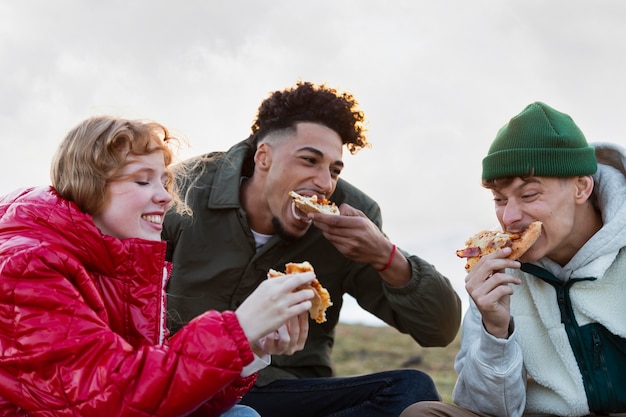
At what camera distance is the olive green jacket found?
18.5ft

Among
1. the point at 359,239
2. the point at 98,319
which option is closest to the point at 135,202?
the point at 98,319

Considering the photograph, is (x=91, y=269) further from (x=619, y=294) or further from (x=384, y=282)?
(x=619, y=294)

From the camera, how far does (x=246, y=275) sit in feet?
18.6

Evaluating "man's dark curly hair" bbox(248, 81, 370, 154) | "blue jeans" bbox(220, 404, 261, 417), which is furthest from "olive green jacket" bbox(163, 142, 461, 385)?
"blue jeans" bbox(220, 404, 261, 417)

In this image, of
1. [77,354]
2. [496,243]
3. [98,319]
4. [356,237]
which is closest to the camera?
[77,354]

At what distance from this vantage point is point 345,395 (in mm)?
5422

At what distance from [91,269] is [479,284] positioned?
205cm

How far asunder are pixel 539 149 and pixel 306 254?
2018 mm

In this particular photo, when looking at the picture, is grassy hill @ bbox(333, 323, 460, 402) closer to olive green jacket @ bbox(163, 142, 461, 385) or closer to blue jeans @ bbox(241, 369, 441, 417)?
olive green jacket @ bbox(163, 142, 461, 385)

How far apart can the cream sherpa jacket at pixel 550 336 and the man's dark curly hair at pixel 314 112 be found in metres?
2.00

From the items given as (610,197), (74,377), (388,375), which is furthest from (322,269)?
(74,377)

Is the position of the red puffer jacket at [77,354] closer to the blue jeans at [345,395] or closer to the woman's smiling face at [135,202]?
the woman's smiling face at [135,202]

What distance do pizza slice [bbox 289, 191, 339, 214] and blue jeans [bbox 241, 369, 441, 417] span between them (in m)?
1.18

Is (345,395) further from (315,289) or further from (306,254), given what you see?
(315,289)
